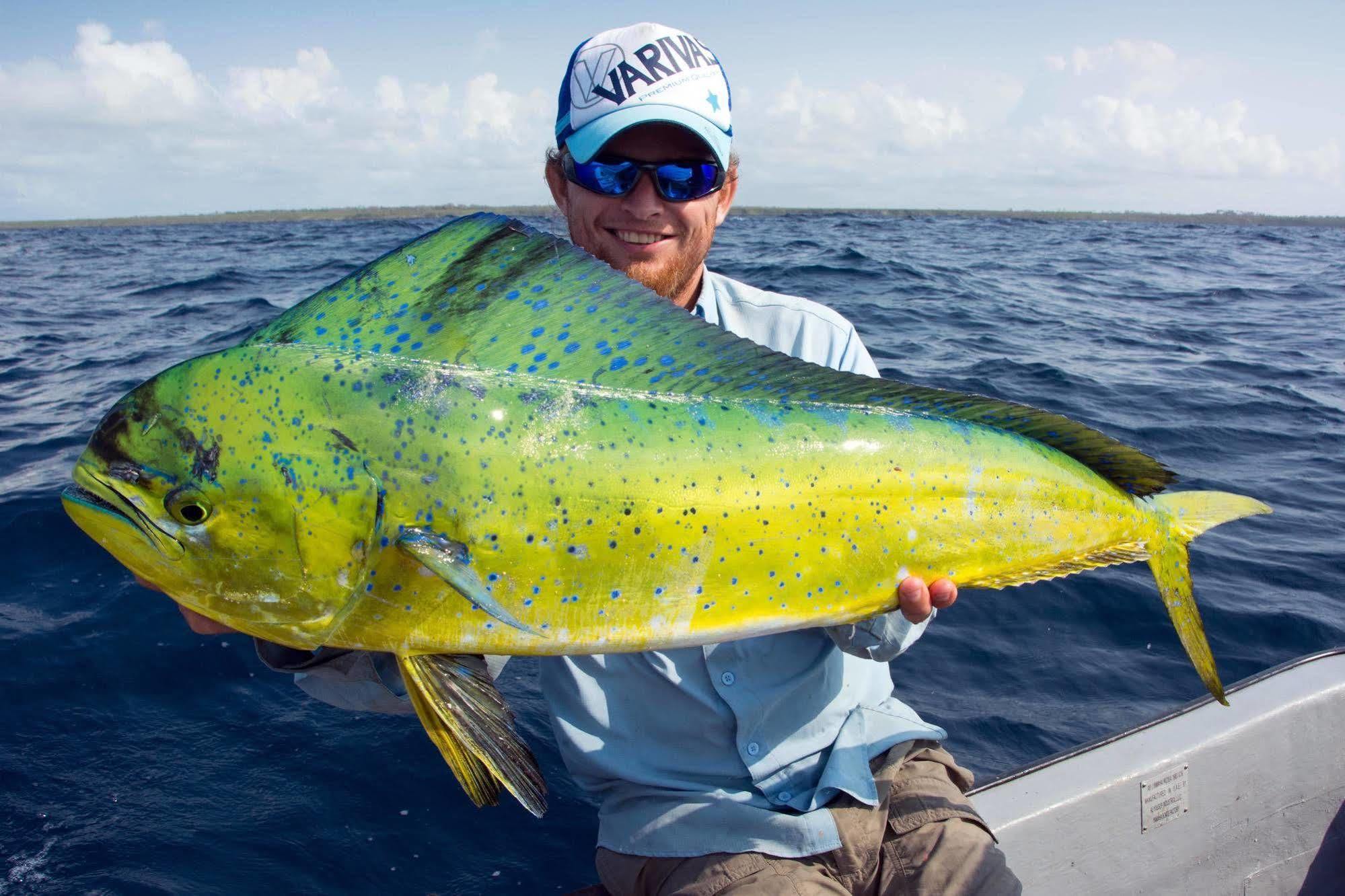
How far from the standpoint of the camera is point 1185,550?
86.2 inches

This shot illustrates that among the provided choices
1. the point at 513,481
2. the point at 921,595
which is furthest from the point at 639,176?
the point at 921,595

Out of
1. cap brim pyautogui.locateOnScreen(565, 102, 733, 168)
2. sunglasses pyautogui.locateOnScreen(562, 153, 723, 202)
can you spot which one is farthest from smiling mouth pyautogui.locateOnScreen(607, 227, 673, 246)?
cap brim pyautogui.locateOnScreen(565, 102, 733, 168)

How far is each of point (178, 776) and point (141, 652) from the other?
1367 millimetres

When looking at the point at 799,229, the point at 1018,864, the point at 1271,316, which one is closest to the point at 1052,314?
the point at 1271,316

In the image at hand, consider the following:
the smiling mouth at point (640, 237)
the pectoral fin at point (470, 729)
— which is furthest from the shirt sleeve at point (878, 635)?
the smiling mouth at point (640, 237)

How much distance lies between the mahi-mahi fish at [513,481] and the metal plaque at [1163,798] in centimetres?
192

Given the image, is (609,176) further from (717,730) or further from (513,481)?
(717,730)

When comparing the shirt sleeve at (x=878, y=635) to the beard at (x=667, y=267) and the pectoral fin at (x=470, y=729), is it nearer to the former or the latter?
the pectoral fin at (x=470, y=729)

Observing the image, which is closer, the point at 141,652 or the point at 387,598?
the point at 387,598

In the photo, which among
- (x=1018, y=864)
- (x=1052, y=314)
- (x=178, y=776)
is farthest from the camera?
(x=1052, y=314)

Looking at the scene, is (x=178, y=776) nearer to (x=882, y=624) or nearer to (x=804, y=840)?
(x=804, y=840)

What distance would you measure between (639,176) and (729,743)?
190 centimetres

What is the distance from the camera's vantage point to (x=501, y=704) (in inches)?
69.9

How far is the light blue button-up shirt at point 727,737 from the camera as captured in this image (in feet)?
7.92
